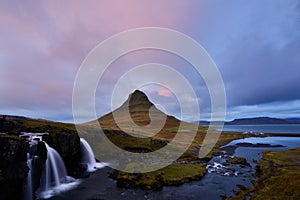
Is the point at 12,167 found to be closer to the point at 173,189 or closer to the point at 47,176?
the point at 47,176

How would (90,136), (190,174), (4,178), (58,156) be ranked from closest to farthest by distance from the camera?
1. (4,178)
2. (58,156)
3. (190,174)
4. (90,136)

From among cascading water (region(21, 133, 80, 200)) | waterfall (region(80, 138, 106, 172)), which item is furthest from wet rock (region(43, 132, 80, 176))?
waterfall (region(80, 138, 106, 172))

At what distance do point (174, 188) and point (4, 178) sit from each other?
30.6 metres

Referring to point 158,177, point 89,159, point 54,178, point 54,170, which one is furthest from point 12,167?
point 89,159

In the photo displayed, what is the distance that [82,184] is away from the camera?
4253cm

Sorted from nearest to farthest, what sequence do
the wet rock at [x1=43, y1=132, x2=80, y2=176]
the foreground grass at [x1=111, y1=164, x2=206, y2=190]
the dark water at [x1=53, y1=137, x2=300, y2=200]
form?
the dark water at [x1=53, y1=137, x2=300, y2=200] → the foreground grass at [x1=111, y1=164, x2=206, y2=190] → the wet rock at [x1=43, y1=132, x2=80, y2=176]

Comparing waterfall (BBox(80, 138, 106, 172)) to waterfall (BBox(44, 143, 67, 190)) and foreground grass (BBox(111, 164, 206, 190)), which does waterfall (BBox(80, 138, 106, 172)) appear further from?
foreground grass (BBox(111, 164, 206, 190))

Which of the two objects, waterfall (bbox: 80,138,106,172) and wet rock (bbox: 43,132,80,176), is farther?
waterfall (bbox: 80,138,106,172)

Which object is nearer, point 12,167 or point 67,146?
point 12,167

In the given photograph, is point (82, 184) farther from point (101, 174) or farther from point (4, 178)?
point (4, 178)

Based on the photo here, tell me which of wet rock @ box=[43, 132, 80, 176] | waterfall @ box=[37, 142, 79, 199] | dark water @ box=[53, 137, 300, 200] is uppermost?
wet rock @ box=[43, 132, 80, 176]

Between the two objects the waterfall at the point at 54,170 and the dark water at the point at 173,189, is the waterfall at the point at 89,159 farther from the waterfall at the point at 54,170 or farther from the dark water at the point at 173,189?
the waterfall at the point at 54,170

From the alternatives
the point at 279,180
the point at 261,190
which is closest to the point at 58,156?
the point at 261,190

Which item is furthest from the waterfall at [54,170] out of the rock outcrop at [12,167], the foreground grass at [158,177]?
the foreground grass at [158,177]
